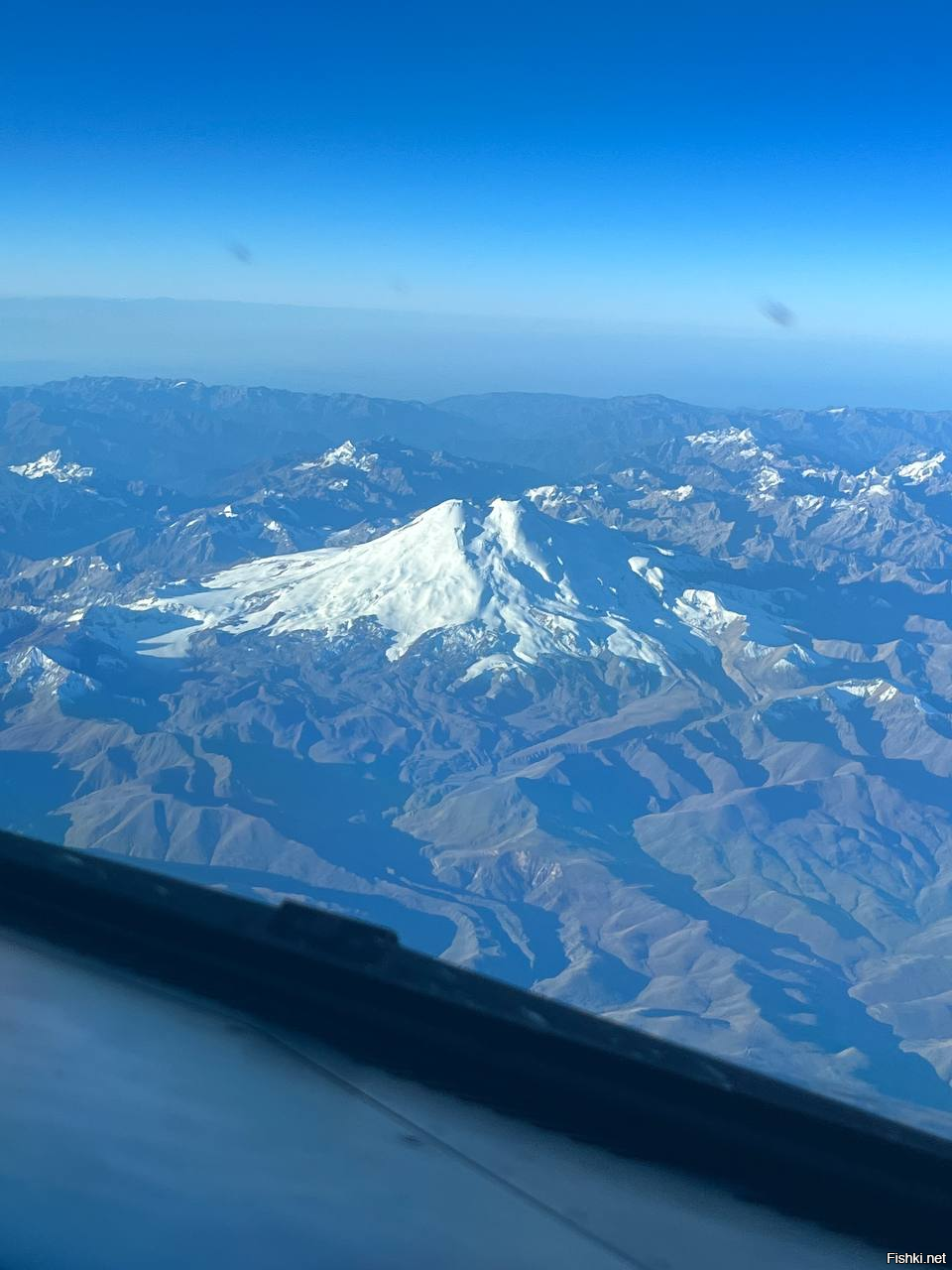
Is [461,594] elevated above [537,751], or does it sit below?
above

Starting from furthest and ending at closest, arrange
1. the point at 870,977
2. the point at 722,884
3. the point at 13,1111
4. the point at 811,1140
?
the point at 722,884 → the point at 870,977 → the point at 811,1140 → the point at 13,1111

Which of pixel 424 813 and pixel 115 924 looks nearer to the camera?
pixel 115 924

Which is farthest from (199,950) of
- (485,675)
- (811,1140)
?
(485,675)

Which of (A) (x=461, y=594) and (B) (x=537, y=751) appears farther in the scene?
(A) (x=461, y=594)

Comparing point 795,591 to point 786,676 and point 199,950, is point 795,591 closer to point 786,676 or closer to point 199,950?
point 786,676

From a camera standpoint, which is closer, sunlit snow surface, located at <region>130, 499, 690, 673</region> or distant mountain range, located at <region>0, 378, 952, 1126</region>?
distant mountain range, located at <region>0, 378, 952, 1126</region>

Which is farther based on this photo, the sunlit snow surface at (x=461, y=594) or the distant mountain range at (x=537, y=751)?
the sunlit snow surface at (x=461, y=594)

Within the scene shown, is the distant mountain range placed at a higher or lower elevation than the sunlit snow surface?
lower

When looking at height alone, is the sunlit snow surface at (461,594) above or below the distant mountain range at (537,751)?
above
